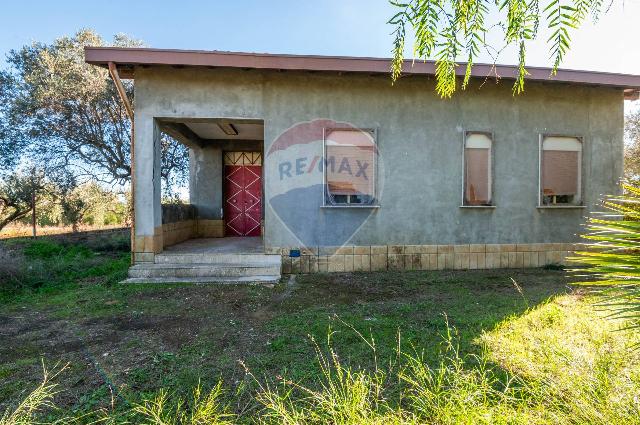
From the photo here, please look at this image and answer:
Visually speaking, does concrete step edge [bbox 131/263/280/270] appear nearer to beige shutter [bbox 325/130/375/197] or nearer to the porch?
the porch

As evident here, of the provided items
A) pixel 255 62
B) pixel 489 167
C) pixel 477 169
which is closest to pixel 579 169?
pixel 489 167

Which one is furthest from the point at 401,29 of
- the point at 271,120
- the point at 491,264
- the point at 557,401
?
the point at 491,264

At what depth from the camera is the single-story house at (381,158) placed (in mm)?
6066

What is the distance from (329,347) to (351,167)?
424 centimetres

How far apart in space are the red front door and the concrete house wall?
142 inches

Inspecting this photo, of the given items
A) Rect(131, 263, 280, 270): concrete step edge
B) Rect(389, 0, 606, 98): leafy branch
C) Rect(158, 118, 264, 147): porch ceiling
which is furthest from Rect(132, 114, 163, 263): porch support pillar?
Rect(389, 0, 606, 98): leafy branch

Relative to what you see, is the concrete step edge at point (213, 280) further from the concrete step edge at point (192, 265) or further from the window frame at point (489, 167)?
the window frame at point (489, 167)

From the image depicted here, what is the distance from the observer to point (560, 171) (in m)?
7.03

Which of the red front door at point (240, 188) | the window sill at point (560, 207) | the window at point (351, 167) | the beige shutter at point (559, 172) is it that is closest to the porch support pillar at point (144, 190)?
the window at point (351, 167)

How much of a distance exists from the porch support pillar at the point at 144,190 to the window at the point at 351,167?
11.0ft

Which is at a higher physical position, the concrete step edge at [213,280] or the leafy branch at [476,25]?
the leafy branch at [476,25]

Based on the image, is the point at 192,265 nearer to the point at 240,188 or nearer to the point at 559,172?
the point at 240,188

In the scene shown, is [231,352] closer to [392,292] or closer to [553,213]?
[392,292]

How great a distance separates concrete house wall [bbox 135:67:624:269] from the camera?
6.13 m
